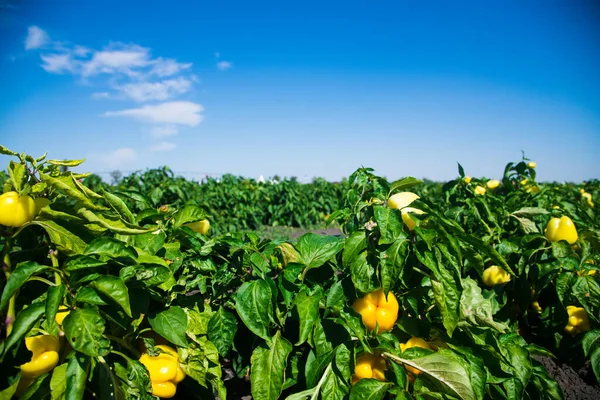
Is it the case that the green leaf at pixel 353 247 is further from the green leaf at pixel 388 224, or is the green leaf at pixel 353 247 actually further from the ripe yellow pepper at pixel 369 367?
the ripe yellow pepper at pixel 369 367

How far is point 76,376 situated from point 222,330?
60 cm

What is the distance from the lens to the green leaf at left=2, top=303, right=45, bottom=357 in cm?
104

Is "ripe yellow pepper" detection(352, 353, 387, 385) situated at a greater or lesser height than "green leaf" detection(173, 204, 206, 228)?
lesser

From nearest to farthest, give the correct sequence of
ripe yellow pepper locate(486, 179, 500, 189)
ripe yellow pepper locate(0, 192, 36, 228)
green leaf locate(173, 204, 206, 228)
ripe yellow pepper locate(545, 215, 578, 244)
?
ripe yellow pepper locate(0, 192, 36, 228)
green leaf locate(173, 204, 206, 228)
ripe yellow pepper locate(545, 215, 578, 244)
ripe yellow pepper locate(486, 179, 500, 189)

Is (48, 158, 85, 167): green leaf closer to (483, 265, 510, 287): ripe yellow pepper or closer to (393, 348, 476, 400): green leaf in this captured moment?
(393, 348, 476, 400): green leaf

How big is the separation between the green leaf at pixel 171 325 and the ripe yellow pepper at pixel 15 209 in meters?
0.56

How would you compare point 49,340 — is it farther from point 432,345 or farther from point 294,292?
point 432,345

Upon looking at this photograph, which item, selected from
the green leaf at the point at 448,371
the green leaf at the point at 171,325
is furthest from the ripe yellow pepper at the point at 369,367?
the green leaf at the point at 171,325

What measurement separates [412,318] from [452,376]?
36cm

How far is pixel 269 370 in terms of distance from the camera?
1.55 metres

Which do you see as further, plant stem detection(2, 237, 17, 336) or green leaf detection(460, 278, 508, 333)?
green leaf detection(460, 278, 508, 333)

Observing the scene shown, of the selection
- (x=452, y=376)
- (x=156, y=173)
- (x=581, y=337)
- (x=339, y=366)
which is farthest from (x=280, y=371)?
(x=156, y=173)

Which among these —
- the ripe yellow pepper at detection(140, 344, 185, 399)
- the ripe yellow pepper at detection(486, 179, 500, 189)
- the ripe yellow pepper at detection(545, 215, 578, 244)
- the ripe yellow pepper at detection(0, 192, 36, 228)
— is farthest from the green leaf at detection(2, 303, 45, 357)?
the ripe yellow pepper at detection(486, 179, 500, 189)

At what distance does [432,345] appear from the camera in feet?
5.75
